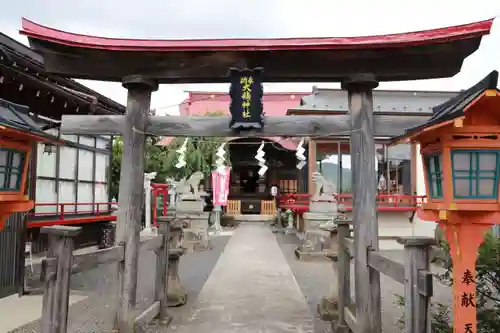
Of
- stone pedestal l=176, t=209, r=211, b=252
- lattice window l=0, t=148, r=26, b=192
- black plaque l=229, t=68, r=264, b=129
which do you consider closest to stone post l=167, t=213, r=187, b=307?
black plaque l=229, t=68, r=264, b=129

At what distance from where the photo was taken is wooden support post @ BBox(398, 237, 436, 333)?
3.23 m

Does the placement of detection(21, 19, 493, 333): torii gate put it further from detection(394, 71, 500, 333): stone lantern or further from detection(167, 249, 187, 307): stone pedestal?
detection(167, 249, 187, 307): stone pedestal

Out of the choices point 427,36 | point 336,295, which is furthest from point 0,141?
point 336,295

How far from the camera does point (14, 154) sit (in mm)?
3900

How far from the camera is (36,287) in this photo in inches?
336

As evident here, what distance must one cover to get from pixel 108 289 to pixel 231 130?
545 centimetres

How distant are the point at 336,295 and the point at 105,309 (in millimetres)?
4114

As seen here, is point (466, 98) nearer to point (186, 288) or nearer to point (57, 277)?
point (57, 277)

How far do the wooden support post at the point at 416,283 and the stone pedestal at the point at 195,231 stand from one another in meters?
12.5

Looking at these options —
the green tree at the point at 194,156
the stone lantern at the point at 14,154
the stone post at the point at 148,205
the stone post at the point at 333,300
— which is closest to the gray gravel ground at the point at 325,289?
the stone post at the point at 333,300

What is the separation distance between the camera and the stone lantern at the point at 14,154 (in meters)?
3.72

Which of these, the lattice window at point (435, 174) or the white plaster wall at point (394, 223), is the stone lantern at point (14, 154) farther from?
the white plaster wall at point (394, 223)

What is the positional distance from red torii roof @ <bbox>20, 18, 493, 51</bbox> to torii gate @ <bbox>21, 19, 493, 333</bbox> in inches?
0.5

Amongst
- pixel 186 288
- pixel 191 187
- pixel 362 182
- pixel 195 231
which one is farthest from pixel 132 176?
pixel 191 187
